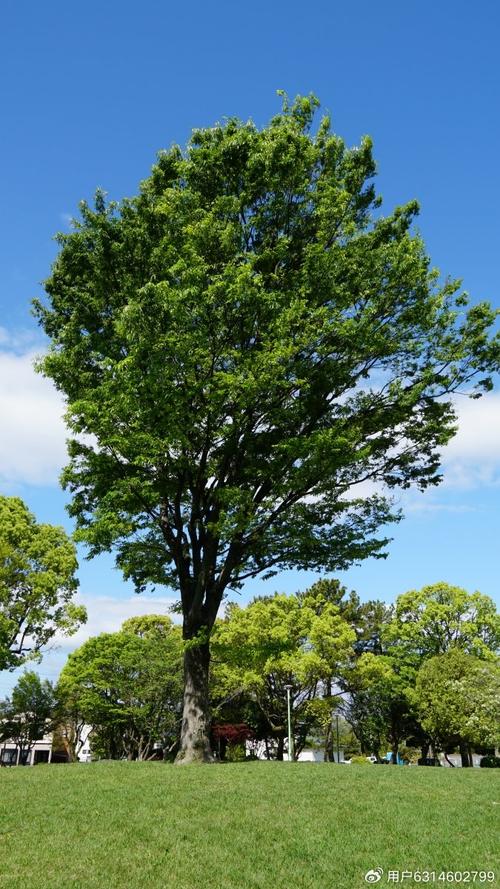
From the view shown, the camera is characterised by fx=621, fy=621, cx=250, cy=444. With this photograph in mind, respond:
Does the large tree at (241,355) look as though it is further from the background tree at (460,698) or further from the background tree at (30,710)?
the background tree at (30,710)

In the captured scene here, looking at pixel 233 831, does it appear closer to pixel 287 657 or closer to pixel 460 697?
pixel 287 657

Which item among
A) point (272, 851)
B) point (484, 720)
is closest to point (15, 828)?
point (272, 851)

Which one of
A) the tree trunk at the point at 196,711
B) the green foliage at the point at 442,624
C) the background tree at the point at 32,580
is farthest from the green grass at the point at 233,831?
the green foliage at the point at 442,624

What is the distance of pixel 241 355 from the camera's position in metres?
14.7

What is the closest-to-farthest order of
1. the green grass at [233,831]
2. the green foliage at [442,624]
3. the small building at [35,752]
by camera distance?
the green grass at [233,831], the green foliage at [442,624], the small building at [35,752]

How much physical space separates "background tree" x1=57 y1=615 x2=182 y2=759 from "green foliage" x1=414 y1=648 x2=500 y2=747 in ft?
51.0

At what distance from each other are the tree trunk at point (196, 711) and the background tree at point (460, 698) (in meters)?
22.2

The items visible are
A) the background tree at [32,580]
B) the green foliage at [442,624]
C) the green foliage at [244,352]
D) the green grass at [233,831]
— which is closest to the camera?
the green grass at [233,831]

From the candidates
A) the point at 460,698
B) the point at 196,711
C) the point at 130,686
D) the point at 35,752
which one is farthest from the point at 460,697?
the point at 35,752

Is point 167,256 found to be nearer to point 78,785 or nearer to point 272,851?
point 78,785

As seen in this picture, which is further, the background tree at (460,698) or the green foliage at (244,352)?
the background tree at (460,698)

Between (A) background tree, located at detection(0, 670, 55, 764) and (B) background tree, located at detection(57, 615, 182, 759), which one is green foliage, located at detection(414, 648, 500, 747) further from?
(A) background tree, located at detection(0, 670, 55, 764)

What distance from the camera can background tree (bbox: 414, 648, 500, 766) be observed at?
110 feet

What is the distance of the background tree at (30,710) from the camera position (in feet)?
154
